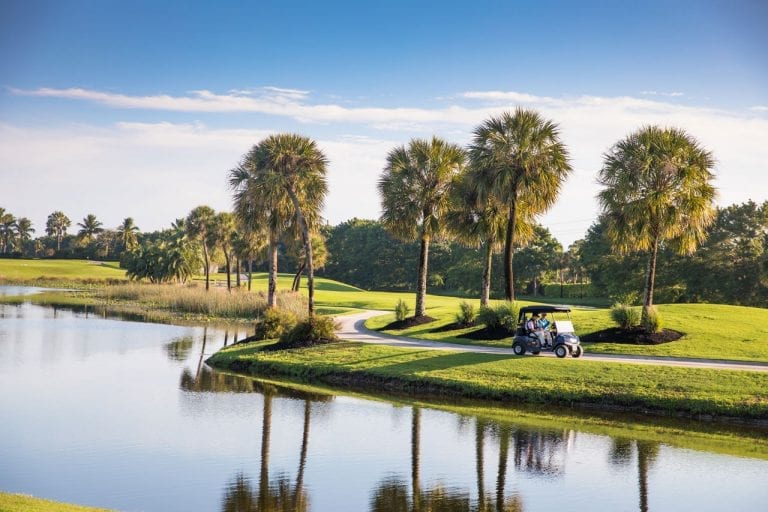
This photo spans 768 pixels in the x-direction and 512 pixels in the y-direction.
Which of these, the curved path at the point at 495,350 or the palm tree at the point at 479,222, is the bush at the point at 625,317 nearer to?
the curved path at the point at 495,350

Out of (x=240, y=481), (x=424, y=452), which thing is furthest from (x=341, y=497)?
(x=424, y=452)

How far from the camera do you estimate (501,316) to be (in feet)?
114

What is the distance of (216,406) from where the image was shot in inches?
926

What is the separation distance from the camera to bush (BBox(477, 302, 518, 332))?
34.4m

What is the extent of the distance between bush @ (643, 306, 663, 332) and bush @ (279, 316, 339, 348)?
44.3ft

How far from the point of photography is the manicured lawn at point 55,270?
107 meters

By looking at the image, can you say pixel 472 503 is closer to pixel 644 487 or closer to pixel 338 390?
pixel 644 487

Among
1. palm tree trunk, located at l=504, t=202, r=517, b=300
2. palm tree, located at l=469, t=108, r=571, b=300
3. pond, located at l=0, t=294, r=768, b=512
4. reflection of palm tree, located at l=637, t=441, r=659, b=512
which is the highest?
palm tree, located at l=469, t=108, r=571, b=300

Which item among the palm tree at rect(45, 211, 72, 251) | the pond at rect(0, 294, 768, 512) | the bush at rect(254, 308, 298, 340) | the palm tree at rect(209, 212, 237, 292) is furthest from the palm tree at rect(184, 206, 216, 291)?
the palm tree at rect(45, 211, 72, 251)

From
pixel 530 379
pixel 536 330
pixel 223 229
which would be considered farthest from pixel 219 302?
pixel 530 379

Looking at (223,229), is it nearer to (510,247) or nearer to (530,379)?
(510,247)

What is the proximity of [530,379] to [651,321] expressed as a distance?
29.5 ft

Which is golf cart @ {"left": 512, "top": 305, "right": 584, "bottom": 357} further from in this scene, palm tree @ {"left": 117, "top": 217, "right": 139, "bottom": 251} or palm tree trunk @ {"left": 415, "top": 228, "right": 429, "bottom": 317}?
palm tree @ {"left": 117, "top": 217, "right": 139, "bottom": 251}

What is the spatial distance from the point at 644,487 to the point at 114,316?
155ft
